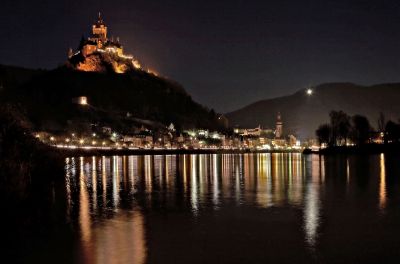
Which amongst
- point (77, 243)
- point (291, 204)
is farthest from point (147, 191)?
point (77, 243)

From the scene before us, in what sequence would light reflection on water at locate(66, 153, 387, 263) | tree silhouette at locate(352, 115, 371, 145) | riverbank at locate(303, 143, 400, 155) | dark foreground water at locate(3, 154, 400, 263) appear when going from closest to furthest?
dark foreground water at locate(3, 154, 400, 263)
light reflection on water at locate(66, 153, 387, 263)
riverbank at locate(303, 143, 400, 155)
tree silhouette at locate(352, 115, 371, 145)

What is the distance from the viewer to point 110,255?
14.2m

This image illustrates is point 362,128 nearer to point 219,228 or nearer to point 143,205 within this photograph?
point 143,205

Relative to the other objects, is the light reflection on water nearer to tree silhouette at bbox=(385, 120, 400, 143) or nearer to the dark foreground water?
the dark foreground water

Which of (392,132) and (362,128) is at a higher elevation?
(362,128)

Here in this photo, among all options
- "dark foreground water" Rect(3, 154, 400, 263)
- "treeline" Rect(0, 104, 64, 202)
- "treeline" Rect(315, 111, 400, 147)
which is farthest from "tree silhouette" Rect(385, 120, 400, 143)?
"dark foreground water" Rect(3, 154, 400, 263)

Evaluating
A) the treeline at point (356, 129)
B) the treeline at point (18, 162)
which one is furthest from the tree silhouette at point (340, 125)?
the treeline at point (18, 162)

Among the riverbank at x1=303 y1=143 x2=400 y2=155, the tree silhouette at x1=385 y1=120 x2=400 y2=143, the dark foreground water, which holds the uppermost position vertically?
the tree silhouette at x1=385 y1=120 x2=400 y2=143

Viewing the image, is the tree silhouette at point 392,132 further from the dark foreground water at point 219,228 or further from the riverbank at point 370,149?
the dark foreground water at point 219,228

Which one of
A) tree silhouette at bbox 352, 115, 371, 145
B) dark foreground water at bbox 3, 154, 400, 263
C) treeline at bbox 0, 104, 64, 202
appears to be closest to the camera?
dark foreground water at bbox 3, 154, 400, 263

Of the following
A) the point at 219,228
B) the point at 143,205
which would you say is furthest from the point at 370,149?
the point at 219,228

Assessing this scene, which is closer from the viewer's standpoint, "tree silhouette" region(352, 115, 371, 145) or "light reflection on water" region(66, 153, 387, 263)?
"light reflection on water" region(66, 153, 387, 263)

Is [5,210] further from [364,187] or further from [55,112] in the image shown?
[55,112]

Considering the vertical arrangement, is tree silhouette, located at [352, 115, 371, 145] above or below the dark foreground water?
above
